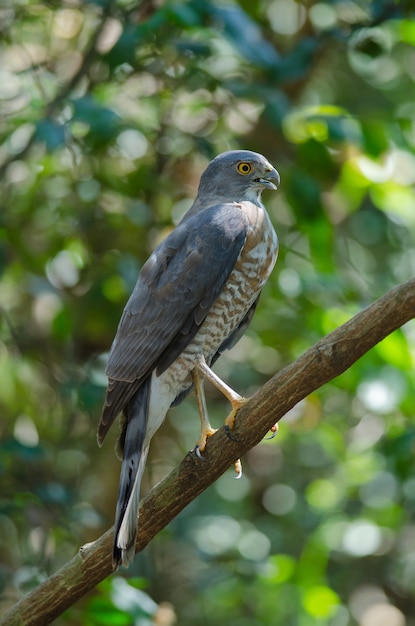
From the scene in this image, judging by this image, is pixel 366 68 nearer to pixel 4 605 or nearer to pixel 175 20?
pixel 175 20

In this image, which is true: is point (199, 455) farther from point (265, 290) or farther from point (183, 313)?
point (265, 290)

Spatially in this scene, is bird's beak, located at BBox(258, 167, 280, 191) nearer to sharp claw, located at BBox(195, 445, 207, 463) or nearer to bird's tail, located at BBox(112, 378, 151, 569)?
bird's tail, located at BBox(112, 378, 151, 569)

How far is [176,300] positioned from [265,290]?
1696 mm

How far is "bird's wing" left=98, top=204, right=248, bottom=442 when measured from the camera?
11.2 feet

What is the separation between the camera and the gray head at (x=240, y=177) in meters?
3.82

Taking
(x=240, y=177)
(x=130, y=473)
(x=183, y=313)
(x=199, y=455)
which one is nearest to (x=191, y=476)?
(x=199, y=455)

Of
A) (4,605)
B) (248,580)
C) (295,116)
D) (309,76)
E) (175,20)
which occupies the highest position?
(175,20)

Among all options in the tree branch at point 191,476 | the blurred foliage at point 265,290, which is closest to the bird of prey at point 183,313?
the tree branch at point 191,476

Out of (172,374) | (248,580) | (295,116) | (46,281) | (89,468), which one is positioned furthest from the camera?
(89,468)

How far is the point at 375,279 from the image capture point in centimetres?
616

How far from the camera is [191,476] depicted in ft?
9.97

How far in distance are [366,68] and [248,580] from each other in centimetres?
359

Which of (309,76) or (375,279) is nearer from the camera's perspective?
(309,76)

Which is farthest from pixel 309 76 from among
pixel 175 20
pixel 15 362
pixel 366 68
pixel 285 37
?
pixel 15 362
